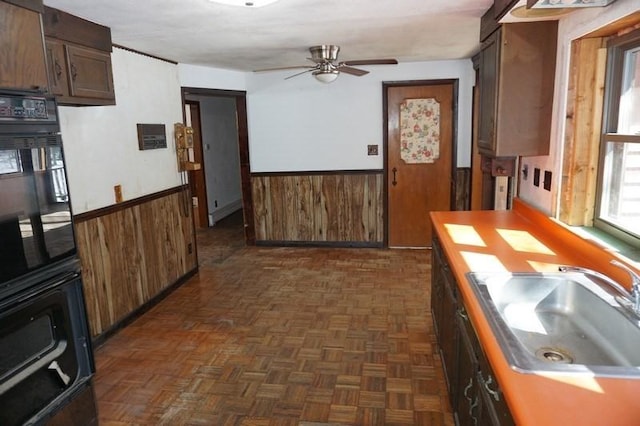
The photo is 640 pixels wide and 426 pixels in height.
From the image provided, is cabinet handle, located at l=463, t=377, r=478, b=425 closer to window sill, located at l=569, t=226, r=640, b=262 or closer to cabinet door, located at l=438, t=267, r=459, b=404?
cabinet door, located at l=438, t=267, r=459, b=404

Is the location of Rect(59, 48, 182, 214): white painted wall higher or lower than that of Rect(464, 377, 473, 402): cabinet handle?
higher

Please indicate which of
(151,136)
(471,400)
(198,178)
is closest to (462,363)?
(471,400)

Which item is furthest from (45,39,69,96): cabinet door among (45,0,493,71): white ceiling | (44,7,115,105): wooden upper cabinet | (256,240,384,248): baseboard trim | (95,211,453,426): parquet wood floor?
(256,240,384,248): baseboard trim

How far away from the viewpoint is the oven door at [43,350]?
1.57 metres

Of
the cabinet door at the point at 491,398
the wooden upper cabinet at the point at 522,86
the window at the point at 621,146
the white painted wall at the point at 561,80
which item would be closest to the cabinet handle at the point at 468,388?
the cabinet door at the point at 491,398

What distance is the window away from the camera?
1.92 metres

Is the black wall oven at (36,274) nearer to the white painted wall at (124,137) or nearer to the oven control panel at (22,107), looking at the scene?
the oven control panel at (22,107)

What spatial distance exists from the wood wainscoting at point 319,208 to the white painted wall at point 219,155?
5.08ft

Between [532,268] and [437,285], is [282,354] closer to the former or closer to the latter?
[437,285]

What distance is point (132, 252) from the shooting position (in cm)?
345

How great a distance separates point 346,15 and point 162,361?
7.99 ft

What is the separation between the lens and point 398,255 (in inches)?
193

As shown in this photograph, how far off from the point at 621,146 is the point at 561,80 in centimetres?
48

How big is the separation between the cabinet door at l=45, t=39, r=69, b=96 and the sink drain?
2.70m
